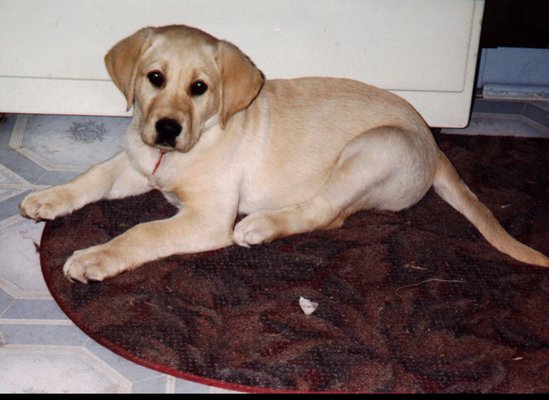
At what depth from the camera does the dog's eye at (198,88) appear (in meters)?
2.28

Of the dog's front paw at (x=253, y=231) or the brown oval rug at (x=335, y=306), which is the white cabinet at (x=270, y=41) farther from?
the dog's front paw at (x=253, y=231)

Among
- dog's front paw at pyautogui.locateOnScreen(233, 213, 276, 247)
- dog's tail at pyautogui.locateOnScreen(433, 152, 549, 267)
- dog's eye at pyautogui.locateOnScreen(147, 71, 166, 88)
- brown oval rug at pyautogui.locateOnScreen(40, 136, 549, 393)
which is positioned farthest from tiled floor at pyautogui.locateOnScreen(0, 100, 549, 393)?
dog's tail at pyautogui.locateOnScreen(433, 152, 549, 267)

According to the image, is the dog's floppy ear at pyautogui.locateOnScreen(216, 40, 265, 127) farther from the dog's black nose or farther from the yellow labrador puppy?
the dog's black nose

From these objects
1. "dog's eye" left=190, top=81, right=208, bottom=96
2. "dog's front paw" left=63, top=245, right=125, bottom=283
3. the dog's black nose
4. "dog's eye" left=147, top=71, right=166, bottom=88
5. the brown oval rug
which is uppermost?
"dog's eye" left=147, top=71, right=166, bottom=88

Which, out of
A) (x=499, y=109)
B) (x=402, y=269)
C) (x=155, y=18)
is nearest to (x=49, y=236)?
(x=155, y=18)

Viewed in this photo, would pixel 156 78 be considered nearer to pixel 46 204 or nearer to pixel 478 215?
pixel 46 204

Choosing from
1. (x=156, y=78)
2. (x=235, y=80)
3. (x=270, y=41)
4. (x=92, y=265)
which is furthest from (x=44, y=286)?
(x=270, y=41)

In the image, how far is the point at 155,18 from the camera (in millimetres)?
3096

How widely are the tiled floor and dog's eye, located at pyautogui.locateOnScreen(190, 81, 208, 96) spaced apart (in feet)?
3.05

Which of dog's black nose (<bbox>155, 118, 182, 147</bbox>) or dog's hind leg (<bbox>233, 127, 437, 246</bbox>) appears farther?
dog's hind leg (<bbox>233, 127, 437, 246</bbox>)

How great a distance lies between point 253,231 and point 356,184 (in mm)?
463

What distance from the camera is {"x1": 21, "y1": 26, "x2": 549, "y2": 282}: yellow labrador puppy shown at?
2277 mm

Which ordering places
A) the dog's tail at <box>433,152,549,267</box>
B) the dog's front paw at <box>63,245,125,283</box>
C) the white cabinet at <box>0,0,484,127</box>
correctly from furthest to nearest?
the white cabinet at <box>0,0,484,127</box>, the dog's tail at <box>433,152,549,267</box>, the dog's front paw at <box>63,245,125,283</box>

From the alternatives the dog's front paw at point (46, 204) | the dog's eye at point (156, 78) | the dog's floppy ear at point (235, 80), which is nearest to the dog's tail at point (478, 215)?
the dog's floppy ear at point (235, 80)
